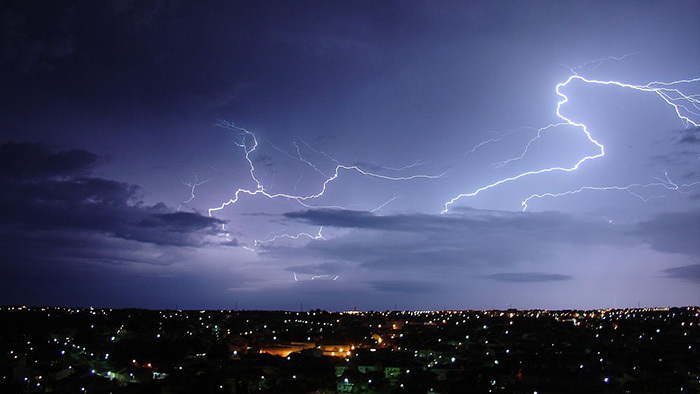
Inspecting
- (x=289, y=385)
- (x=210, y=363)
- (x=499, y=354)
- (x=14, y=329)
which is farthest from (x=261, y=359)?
(x=14, y=329)

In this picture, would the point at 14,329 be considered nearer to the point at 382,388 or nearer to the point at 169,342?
the point at 169,342

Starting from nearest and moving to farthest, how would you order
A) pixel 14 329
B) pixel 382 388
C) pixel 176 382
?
pixel 176 382, pixel 382 388, pixel 14 329

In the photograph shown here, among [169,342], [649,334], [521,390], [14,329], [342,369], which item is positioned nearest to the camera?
[521,390]

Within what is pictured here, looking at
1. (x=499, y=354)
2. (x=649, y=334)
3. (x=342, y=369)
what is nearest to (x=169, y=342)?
(x=342, y=369)

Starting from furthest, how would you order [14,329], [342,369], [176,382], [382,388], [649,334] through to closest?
[14,329]
[649,334]
[342,369]
[382,388]
[176,382]

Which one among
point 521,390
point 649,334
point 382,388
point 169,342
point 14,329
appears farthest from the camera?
point 14,329

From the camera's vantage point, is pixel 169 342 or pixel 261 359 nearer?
pixel 261 359

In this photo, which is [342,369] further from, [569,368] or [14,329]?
[14,329]

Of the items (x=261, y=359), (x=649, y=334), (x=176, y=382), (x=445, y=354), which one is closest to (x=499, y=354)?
(x=445, y=354)

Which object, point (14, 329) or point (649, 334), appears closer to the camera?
point (649, 334)
